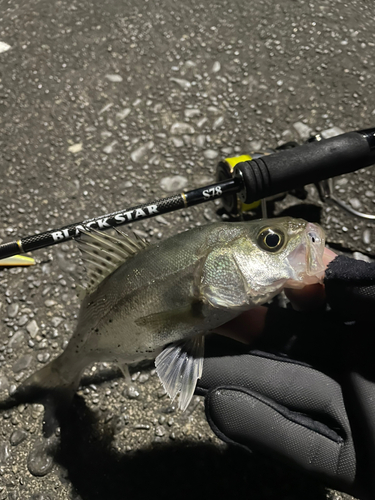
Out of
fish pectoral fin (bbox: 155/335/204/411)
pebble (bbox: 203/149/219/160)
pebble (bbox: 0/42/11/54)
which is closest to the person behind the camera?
fish pectoral fin (bbox: 155/335/204/411)

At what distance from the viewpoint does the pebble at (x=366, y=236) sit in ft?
9.30

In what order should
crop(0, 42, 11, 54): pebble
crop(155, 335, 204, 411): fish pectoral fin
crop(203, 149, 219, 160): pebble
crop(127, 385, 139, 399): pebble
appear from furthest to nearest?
1. crop(0, 42, 11, 54): pebble
2. crop(203, 149, 219, 160): pebble
3. crop(127, 385, 139, 399): pebble
4. crop(155, 335, 204, 411): fish pectoral fin

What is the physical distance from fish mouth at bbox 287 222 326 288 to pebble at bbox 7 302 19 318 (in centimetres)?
189

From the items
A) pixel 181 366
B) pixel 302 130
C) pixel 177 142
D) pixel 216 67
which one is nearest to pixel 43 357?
pixel 181 366

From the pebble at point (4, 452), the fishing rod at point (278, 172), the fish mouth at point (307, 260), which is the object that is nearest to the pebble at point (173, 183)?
the fishing rod at point (278, 172)

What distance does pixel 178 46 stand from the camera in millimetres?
3746

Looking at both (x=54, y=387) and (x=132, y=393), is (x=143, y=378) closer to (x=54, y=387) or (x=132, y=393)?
(x=132, y=393)

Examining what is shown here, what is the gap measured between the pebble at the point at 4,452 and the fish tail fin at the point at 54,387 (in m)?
0.31

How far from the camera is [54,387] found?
7.13ft

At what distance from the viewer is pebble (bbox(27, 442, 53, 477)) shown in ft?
7.47

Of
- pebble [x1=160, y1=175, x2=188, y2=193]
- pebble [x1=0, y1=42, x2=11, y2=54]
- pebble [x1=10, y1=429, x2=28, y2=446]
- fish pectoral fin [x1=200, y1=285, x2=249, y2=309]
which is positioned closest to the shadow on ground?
pebble [x1=10, y1=429, x2=28, y2=446]

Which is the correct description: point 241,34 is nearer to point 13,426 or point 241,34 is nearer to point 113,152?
point 113,152

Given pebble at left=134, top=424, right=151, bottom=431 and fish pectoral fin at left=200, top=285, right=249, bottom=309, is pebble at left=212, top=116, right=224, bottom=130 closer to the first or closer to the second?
fish pectoral fin at left=200, top=285, right=249, bottom=309

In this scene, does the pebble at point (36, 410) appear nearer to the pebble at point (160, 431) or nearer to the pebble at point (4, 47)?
the pebble at point (160, 431)
